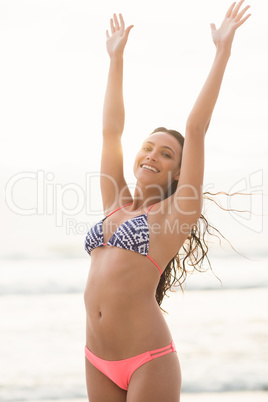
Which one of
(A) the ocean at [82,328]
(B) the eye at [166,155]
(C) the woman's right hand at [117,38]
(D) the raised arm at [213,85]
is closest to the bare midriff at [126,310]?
(B) the eye at [166,155]

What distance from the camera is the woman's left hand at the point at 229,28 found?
270 centimetres

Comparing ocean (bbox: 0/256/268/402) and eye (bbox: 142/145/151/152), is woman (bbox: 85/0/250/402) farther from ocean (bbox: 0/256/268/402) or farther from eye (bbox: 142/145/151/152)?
ocean (bbox: 0/256/268/402)

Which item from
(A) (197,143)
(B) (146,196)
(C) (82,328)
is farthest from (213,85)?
(C) (82,328)

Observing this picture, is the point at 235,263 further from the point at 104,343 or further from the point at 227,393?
the point at 104,343

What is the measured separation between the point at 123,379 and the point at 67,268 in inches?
290

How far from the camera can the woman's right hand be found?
323 cm

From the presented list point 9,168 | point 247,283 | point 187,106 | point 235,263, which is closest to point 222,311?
point 247,283

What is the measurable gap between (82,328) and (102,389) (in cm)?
528

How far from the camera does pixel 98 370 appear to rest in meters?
2.74

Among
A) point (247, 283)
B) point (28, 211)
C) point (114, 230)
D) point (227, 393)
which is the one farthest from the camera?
point (28, 211)

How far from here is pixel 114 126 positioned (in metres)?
3.21

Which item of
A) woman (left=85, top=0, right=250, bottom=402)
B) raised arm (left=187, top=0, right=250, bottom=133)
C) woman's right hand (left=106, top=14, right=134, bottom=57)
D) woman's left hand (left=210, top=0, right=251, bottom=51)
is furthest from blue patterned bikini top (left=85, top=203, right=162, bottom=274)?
woman's right hand (left=106, top=14, right=134, bottom=57)

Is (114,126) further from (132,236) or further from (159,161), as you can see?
(132,236)

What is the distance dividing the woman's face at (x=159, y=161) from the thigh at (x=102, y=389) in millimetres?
1069
